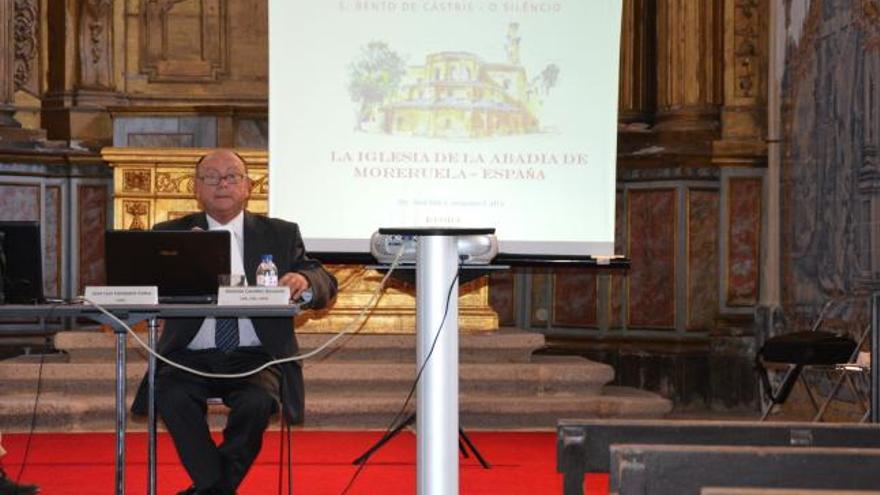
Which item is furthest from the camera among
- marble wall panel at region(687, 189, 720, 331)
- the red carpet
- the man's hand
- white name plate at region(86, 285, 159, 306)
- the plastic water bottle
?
marble wall panel at region(687, 189, 720, 331)

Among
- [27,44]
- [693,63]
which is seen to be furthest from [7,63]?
[693,63]

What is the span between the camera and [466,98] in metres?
6.23

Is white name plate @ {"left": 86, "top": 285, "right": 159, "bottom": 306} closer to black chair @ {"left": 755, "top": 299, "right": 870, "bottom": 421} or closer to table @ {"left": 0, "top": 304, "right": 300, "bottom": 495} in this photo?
table @ {"left": 0, "top": 304, "right": 300, "bottom": 495}

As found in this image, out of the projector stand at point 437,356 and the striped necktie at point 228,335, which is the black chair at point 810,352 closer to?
the striped necktie at point 228,335

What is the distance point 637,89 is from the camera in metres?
11.7

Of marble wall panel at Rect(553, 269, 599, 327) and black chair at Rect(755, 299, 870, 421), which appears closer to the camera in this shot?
black chair at Rect(755, 299, 870, 421)

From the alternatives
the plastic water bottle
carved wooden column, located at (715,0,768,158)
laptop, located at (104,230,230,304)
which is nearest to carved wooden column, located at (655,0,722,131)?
carved wooden column, located at (715,0,768,158)

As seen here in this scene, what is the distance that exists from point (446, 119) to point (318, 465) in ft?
7.55

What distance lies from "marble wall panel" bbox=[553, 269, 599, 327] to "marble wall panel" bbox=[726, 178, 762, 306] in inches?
39.6

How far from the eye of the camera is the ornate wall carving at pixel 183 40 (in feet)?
38.6

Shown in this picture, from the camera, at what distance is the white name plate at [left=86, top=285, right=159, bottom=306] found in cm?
545

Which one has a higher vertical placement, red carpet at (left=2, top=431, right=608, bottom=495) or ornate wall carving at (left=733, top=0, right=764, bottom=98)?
ornate wall carving at (left=733, top=0, right=764, bottom=98)

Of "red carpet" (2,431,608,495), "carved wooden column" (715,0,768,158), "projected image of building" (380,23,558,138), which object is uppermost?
"carved wooden column" (715,0,768,158)

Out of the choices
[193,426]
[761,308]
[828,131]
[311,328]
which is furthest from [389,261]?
[761,308]
